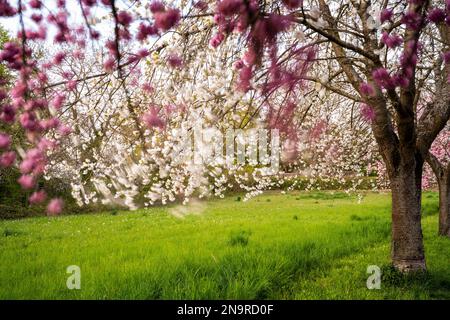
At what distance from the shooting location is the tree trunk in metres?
5.40

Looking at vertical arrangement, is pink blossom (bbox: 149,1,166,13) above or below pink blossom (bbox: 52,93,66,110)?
above

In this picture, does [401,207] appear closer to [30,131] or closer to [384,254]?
[384,254]

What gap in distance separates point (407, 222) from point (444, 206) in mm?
4320

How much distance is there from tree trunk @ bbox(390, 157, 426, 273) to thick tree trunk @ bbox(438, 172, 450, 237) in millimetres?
3972

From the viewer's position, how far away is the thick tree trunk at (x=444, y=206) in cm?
873

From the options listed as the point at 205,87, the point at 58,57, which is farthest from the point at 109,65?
the point at 205,87

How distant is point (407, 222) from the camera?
5.44 metres

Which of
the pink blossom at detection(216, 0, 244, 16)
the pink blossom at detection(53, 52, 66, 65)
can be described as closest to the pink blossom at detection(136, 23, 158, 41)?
the pink blossom at detection(53, 52, 66, 65)

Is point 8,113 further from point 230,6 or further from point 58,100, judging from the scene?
point 230,6

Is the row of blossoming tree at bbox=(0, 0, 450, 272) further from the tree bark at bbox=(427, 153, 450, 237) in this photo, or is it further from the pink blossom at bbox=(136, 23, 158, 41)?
the tree bark at bbox=(427, 153, 450, 237)

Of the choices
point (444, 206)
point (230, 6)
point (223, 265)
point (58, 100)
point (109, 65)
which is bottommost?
point (223, 265)

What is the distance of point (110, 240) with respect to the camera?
808 cm

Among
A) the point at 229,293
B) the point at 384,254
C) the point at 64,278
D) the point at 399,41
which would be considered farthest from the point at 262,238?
the point at 399,41
